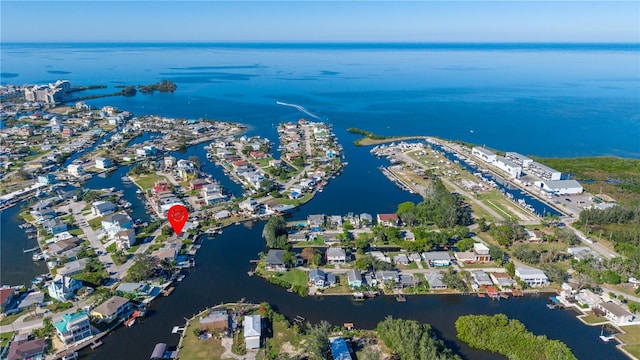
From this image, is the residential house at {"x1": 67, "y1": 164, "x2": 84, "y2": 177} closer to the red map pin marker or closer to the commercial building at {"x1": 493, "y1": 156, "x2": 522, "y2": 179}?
the red map pin marker

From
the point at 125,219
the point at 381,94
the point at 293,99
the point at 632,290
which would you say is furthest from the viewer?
the point at 381,94

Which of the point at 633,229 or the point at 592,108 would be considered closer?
the point at 633,229

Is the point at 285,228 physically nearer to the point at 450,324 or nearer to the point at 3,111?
the point at 450,324

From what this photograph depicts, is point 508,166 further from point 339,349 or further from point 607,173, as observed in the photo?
point 339,349

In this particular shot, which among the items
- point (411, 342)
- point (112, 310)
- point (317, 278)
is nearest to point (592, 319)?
point (411, 342)

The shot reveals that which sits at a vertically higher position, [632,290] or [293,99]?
[293,99]

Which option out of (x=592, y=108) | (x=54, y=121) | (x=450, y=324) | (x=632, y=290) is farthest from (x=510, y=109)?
(x=54, y=121)
